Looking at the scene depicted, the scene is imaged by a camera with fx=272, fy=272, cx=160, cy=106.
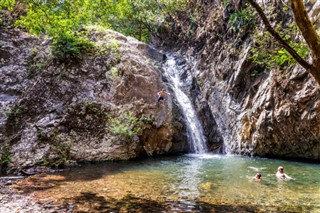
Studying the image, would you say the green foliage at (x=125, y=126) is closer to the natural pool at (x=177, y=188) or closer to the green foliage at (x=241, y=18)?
the natural pool at (x=177, y=188)

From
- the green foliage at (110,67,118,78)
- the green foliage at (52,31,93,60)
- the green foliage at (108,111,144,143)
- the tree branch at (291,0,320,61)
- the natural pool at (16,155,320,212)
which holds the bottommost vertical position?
the natural pool at (16,155,320,212)

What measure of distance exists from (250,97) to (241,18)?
4752mm

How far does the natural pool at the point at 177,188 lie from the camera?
20.6 ft

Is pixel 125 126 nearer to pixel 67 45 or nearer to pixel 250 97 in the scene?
pixel 67 45

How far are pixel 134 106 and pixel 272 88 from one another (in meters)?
6.97

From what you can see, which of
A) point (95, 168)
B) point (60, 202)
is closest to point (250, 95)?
point (95, 168)

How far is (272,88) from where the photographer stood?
13156mm

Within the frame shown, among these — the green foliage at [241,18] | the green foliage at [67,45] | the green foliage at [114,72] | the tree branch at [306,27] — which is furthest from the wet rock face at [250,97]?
the green foliage at [67,45]

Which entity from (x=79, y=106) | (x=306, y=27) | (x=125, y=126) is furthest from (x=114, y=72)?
(x=306, y=27)

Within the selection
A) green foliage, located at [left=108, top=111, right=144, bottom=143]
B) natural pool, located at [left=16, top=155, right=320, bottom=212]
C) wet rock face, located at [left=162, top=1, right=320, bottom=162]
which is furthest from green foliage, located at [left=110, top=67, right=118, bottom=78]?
wet rock face, located at [left=162, top=1, right=320, bottom=162]

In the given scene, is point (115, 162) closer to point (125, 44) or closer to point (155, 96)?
point (155, 96)

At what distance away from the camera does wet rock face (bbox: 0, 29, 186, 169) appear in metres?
11.8

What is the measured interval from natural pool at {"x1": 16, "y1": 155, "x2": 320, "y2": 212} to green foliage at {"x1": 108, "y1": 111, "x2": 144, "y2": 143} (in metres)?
1.67

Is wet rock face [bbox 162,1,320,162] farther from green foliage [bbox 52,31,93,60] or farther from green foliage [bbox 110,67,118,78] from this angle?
green foliage [bbox 52,31,93,60]
